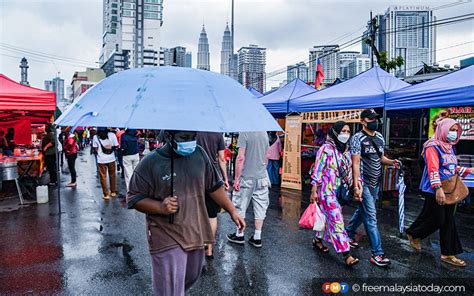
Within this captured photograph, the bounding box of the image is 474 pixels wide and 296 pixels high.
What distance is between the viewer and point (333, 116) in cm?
945

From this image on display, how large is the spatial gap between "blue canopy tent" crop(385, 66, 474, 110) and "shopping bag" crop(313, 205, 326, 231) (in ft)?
12.4

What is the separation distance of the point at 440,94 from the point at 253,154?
4.28 meters

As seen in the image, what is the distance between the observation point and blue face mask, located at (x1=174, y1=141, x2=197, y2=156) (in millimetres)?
2541

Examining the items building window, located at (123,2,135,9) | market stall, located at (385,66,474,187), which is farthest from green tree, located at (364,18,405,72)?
building window, located at (123,2,135,9)

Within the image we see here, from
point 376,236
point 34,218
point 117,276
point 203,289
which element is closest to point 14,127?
point 34,218

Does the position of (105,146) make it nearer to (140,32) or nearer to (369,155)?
(369,155)

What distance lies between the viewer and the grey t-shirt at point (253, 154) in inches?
194

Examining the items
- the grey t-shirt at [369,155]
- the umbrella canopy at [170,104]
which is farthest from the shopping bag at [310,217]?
the umbrella canopy at [170,104]

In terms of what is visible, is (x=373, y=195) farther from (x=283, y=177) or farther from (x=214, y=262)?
(x=283, y=177)

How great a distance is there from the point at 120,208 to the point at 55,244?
7.60 feet

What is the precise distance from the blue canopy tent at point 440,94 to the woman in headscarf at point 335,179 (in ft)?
11.0

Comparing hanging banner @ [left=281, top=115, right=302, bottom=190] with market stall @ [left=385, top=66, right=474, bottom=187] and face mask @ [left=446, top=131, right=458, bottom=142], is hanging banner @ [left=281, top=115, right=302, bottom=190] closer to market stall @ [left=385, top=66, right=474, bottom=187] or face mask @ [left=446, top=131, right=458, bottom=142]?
market stall @ [left=385, top=66, right=474, bottom=187]

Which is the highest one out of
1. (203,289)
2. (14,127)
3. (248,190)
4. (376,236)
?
(14,127)

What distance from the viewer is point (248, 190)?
16.4 ft
